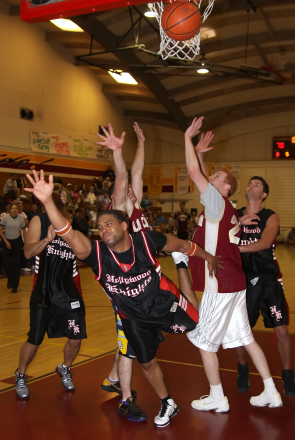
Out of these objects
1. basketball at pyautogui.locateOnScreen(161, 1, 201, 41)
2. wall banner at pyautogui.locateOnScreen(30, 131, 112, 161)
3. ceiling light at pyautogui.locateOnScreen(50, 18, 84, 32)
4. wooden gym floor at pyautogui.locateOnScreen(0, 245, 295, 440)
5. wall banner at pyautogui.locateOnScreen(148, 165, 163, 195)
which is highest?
ceiling light at pyautogui.locateOnScreen(50, 18, 84, 32)

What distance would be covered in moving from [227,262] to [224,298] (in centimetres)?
29

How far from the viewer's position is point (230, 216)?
369cm

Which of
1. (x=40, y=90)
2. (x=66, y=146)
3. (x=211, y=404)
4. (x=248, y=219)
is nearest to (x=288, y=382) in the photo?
(x=211, y=404)

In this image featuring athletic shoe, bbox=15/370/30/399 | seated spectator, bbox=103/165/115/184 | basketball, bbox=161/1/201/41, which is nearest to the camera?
athletic shoe, bbox=15/370/30/399

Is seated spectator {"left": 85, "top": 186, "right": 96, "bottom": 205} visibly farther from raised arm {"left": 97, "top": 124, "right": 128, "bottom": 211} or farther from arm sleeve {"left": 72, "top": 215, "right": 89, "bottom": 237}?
raised arm {"left": 97, "top": 124, "right": 128, "bottom": 211}

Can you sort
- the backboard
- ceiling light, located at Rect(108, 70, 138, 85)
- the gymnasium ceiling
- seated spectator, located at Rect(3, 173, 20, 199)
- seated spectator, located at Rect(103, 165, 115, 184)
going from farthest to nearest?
1. seated spectator, located at Rect(103, 165, 115, 184)
2. ceiling light, located at Rect(108, 70, 138, 85)
3. the gymnasium ceiling
4. seated spectator, located at Rect(3, 173, 20, 199)
5. the backboard

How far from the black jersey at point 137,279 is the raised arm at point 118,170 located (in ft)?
2.44

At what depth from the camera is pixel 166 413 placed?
3.41 metres

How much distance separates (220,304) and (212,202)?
0.83 m

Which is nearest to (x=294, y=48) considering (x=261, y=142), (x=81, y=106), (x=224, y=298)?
(x=261, y=142)

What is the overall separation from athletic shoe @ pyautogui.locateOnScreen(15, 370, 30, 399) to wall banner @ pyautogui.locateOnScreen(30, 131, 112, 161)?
16290 millimetres

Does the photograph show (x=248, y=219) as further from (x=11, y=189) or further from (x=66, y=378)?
(x=11, y=189)

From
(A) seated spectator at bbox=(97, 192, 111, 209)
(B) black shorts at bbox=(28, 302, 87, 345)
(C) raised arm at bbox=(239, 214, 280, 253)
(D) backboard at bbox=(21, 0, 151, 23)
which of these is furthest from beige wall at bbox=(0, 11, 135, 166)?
(C) raised arm at bbox=(239, 214, 280, 253)

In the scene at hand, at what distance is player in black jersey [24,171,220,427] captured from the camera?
3.22m
